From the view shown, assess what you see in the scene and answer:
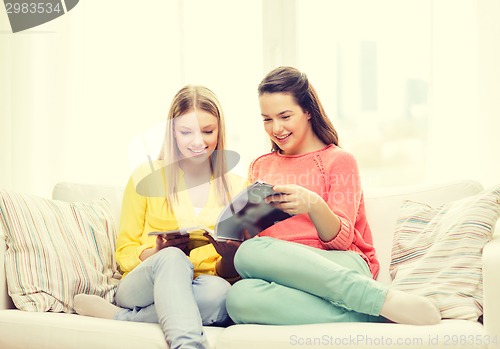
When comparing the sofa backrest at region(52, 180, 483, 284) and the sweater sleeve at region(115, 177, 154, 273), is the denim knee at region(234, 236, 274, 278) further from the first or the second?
the sofa backrest at region(52, 180, 483, 284)

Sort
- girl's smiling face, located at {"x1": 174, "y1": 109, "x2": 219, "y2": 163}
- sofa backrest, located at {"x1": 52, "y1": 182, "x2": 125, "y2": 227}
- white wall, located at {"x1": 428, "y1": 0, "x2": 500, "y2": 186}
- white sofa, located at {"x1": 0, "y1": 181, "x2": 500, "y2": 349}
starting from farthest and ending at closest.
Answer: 1. white wall, located at {"x1": 428, "y1": 0, "x2": 500, "y2": 186}
2. sofa backrest, located at {"x1": 52, "y1": 182, "x2": 125, "y2": 227}
3. girl's smiling face, located at {"x1": 174, "y1": 109, "x2": 219, "y2": 163}
4. white sofa, located at {"x1": 0, "y1": 181, "x2": 500, "y2": 349}

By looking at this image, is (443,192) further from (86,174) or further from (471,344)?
(86,174)

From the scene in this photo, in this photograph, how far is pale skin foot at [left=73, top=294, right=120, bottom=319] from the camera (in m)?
1.87

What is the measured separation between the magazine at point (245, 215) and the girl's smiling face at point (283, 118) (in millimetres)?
324

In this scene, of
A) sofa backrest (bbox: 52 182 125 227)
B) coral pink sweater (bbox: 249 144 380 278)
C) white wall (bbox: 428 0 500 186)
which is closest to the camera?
coral pink sweater (bbox: 249 144 380 278)

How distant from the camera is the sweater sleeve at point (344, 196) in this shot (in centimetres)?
198

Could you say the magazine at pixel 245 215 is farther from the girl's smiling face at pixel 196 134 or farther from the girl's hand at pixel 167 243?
the girl's smiling face at pixel 196 134

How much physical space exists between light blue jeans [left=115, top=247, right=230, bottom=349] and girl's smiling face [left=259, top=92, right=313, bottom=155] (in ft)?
1.73

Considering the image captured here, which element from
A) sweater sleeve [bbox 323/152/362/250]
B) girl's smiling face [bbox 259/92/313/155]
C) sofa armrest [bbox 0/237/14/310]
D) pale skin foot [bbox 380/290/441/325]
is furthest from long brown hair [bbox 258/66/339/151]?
sofa armrest [bbox 0/237/14/310]

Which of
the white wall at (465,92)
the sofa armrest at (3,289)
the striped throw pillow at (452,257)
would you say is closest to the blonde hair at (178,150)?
the sofa armrest at (3,289)

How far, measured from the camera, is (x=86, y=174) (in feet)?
10.8

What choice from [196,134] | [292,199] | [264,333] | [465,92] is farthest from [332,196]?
[465,92]

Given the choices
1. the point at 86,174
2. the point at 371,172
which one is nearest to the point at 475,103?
the point at 371,172

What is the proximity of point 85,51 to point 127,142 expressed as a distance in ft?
1.67
